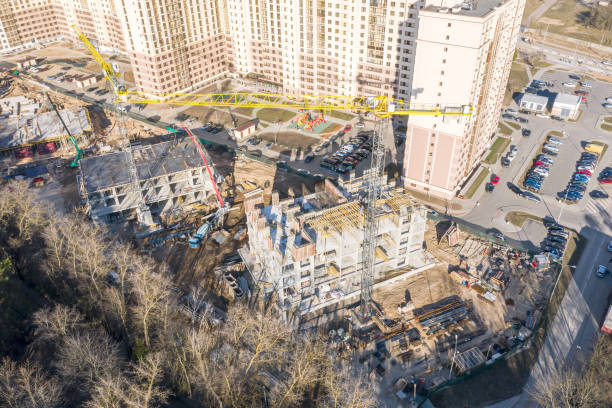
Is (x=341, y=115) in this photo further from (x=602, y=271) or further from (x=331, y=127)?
(x=602, y=271)

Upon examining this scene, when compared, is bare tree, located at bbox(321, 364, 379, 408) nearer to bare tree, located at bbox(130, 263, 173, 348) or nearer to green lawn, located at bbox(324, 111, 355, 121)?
bare tree, located at bbox(130, 263, 173, 348)

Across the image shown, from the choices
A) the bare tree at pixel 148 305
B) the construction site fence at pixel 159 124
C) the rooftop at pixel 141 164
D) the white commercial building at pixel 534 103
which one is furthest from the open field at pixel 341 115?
the bare tree at pixel 148 305

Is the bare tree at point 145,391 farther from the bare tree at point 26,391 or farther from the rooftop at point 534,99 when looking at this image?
the rooftop at point 534,99

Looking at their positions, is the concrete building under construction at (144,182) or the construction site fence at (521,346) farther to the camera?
the concrete building under construction at (144,182)

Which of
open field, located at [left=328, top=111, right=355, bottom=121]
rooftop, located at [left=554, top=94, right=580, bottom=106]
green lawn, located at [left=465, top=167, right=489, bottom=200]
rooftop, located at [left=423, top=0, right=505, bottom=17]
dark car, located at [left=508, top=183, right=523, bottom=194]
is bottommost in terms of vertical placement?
dark car, located at [left=508, top=183, right=523, bottom=194]

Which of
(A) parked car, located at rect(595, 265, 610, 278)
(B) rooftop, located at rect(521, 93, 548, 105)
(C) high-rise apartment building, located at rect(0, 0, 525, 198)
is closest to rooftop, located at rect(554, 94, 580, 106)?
(B) rooftop, located at rect(521, 93, 548, 105)

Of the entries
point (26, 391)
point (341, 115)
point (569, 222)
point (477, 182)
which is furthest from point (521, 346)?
point (341, 115)

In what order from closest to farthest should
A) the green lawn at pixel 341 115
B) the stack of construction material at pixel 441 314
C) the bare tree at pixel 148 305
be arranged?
the bare tree at pixel 148 305 → the stack of construction material at pixel 441 314 → the green lawn at pixel 341 115
